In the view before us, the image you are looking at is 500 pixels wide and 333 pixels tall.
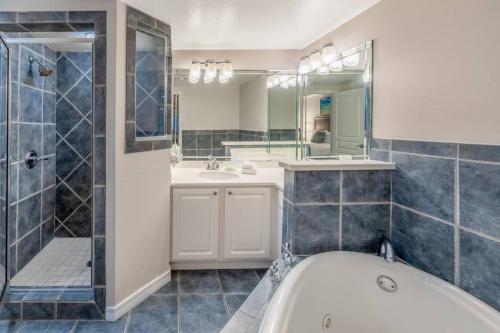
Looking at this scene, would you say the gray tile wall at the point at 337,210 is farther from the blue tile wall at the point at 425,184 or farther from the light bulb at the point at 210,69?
the light bulb at the point at 210,69

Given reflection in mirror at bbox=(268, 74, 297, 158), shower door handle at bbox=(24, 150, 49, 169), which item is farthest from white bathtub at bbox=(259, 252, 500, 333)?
shower door handle at bbox=(24, 150, 49, 169)

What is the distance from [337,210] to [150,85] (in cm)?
164

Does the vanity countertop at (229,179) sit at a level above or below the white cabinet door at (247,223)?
above

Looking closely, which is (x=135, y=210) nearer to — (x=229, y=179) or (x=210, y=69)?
(x=229, y=179)

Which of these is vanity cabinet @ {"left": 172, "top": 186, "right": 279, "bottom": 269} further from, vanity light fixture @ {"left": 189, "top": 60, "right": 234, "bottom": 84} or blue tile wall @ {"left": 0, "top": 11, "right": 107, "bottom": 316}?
vanity light fixture @ {"left": 189, "top": 60, "right": 234, "bottom": 84}

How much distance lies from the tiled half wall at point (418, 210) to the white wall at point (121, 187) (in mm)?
1081

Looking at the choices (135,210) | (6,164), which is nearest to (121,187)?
(135,210)

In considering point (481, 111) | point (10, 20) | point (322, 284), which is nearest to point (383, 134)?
point (481, 111)

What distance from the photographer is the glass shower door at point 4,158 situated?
213cm

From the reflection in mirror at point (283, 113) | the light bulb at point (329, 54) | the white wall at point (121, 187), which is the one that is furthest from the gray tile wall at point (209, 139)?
the light bulb at point (329, 54)

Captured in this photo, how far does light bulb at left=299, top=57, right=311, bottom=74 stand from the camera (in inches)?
124

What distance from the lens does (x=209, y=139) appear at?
3.41 m

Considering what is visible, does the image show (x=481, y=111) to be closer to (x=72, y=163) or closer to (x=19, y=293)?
(x=19, y=293)

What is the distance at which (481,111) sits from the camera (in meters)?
1.42
